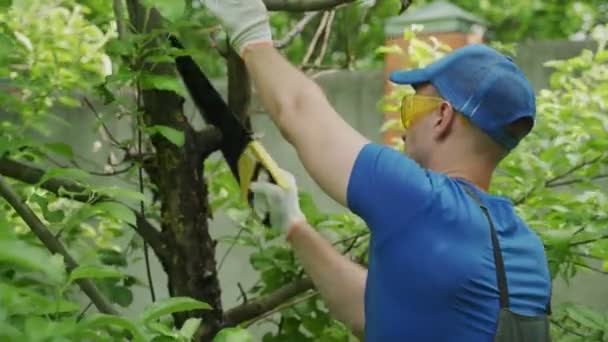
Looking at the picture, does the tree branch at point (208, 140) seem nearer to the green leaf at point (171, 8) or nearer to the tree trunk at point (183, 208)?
the tree trunk at point (183, 208)

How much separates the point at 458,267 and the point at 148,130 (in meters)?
0.97

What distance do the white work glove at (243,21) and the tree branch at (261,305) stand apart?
3.00 ft

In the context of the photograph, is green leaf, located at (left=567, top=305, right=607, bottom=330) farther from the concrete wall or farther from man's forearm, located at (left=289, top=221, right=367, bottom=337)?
the concrete wall

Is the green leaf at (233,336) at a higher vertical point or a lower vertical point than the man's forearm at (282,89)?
lower

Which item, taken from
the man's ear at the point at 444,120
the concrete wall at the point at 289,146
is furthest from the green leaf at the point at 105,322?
the concrete wall at the point at 289,146

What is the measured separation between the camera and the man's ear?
2.10 metres

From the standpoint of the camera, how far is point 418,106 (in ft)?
7.07

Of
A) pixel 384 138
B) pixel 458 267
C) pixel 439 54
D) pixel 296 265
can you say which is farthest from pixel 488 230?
pixel 384 138

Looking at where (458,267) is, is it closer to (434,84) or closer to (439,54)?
(434,84)

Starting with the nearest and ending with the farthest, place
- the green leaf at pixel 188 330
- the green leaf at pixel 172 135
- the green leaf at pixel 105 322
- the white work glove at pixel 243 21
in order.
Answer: the green leaf at pixel 105 322 → the green leaf at pixel 188 330 → the white work glove at pixel 243 21 → the green leaf at pixel 172 135

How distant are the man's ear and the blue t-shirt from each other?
16cm

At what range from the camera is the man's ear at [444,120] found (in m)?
2.10

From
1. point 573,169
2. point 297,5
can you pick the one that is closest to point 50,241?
point 297,5

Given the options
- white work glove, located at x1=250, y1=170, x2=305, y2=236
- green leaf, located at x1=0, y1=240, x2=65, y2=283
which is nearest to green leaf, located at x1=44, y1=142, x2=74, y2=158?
white work glove, located at x1=250, y1=170, x2=305, y2=236
